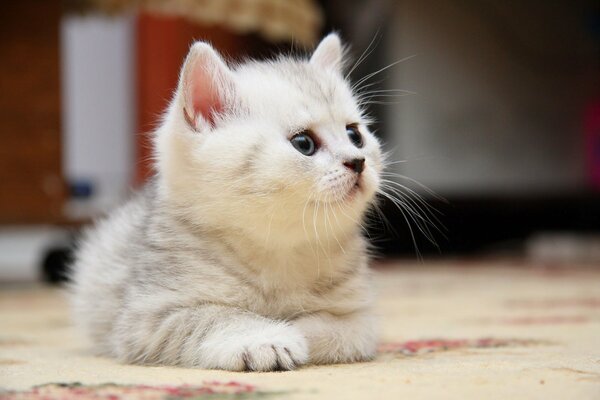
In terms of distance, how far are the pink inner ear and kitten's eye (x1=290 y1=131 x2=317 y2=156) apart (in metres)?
0.15

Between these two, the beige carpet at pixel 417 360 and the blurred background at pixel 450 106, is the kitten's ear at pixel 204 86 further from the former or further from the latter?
the blurred background at pixel 450 106

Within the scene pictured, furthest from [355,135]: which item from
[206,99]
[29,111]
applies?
[29,111]

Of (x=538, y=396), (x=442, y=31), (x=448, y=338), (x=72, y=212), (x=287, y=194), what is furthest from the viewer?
(x=442, y=31)

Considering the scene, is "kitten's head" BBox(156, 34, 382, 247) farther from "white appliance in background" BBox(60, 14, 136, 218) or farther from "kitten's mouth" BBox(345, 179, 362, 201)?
"white appliance in background" BBox(60, 14, 136, 218)

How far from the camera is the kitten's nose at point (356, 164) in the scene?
1.30 meters

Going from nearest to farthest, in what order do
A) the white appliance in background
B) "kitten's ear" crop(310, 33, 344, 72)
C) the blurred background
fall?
"kitten's ear" crop(310, 33, 344, 72)
the blurred background
the white appliance in background

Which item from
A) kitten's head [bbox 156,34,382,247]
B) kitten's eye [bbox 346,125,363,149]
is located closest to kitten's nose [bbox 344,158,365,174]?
kitten's head [bbox 156,34,382,247]

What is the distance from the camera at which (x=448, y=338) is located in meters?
1.64

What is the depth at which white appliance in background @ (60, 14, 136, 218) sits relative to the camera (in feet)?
16.3

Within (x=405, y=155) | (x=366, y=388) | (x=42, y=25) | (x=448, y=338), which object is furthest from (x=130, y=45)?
(x=366, y=388)

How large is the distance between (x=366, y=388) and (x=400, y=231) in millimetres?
3421

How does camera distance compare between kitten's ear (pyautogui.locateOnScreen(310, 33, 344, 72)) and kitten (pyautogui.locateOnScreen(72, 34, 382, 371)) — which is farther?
kitten's ear (pyautogui.locateOnScreen(310, 33, 344, 72))

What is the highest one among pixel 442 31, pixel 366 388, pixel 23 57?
pixel 442 31

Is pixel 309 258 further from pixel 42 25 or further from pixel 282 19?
pixel 42 25
